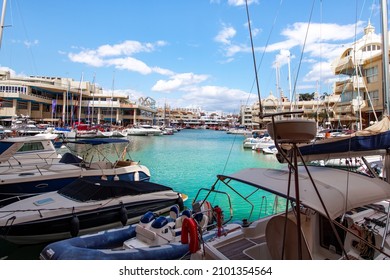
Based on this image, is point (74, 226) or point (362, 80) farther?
A: point (362, 80)

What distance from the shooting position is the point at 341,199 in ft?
12.7

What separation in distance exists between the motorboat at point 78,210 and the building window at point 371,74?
34556mm

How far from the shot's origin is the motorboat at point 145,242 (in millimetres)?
5129

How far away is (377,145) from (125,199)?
7.08 meters

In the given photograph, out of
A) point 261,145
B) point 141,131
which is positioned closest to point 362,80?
point 261,145

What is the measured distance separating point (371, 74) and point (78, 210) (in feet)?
127

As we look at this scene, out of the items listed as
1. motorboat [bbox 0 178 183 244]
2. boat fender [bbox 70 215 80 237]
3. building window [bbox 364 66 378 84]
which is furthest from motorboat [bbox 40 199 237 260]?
building window [bbox 364 66 378 84]

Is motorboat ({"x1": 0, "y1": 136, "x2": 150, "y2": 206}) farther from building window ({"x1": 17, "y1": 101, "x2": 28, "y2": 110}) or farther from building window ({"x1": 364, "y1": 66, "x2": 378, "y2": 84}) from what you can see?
building window ({"x1": 17, "y1": 101, "x2": 28, "y2": 110})

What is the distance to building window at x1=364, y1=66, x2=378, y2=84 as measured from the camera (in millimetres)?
34031

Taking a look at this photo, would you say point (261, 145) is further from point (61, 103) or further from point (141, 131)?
point (61, 103)

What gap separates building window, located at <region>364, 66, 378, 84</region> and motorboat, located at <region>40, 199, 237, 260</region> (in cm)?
3584

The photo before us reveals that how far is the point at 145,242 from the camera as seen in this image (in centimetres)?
611

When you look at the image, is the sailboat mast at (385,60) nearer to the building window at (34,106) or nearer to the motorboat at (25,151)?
the motorboat at (25,151)
